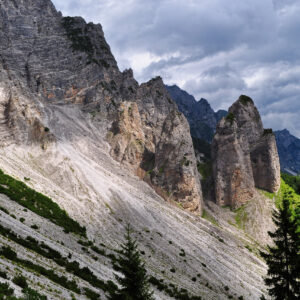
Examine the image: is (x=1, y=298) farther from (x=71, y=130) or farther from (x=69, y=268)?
(x=71, y=130)

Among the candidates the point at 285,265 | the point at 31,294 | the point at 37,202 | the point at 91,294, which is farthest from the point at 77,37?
the point at 31,294

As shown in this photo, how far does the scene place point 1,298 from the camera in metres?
14.4

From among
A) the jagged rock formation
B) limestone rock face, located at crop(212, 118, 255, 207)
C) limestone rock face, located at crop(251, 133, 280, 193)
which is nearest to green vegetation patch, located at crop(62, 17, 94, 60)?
limestone rock face, located at crop(212, 118, 255, 207)

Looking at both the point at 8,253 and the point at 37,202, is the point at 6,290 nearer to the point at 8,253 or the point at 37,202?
the point at 8,253

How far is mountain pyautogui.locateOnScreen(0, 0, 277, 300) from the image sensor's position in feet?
105

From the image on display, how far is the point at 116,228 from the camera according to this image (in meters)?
53.8

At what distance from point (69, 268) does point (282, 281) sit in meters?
19.7

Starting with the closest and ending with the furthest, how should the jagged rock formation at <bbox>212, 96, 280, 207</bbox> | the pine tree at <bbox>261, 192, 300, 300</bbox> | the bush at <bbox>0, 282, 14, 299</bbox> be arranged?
the bush at <bbox>0, 282, 14, 299</bbox> → the pine tree at <bbox>261, 192, 300, 300</bbox> → the jagged rock formation at <bbox>212, 96, 280, 207</bbox>

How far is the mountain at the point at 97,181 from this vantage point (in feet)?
105

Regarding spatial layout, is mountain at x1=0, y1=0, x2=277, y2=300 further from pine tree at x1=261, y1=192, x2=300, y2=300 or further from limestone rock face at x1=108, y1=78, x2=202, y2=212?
pine tree at x1=261, y1=192, x2=300, y2=300

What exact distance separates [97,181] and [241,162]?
193ft

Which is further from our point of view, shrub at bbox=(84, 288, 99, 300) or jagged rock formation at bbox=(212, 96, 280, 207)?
jagged rock formation at bbox=(212, 96, 280, 207)

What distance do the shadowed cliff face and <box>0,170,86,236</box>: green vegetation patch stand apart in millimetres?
27202

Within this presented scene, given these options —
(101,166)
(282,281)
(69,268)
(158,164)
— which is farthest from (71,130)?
(282,281)
